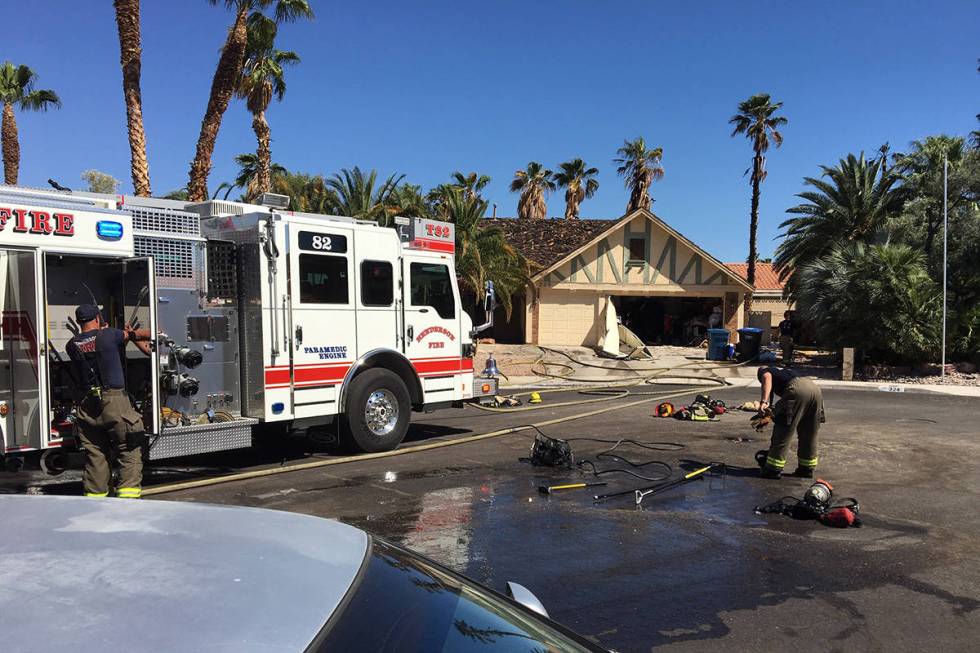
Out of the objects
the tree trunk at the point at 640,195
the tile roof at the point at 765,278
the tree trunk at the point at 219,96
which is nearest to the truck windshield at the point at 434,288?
the tree trunk at the point at 219,96

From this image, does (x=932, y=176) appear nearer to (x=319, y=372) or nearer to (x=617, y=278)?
(x=617, y=278)

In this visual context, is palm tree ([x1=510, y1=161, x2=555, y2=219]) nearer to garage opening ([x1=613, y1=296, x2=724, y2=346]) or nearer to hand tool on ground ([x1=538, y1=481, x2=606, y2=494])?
garage opening ([x1=613, y1=296, x2=724, y2=346])

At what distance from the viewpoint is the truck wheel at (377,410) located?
920 cm

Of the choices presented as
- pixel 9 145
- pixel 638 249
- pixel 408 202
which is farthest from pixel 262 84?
pixel 638 249

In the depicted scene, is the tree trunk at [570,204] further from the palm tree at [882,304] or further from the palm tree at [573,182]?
the palm tree at [882,304]

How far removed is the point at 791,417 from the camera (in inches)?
318

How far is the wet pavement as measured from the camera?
4.43 meters

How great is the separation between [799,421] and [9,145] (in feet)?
114

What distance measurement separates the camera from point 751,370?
22297 millimetres

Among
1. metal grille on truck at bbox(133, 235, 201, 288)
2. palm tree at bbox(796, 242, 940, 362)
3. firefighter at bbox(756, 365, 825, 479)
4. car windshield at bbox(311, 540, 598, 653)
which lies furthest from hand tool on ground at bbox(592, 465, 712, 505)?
palm tree at bbox(796, 242, 940, 362)

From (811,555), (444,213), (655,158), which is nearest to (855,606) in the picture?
(811,555)

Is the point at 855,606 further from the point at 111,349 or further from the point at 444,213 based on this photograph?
the point at 444,213

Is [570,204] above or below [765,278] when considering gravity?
above

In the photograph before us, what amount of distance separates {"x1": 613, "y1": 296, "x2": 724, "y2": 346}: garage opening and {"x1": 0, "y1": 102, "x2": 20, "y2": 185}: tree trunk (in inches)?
1091
